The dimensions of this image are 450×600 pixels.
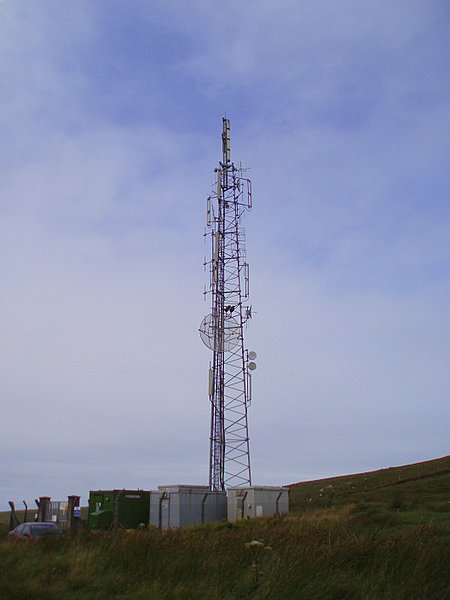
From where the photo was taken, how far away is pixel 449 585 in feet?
39.0

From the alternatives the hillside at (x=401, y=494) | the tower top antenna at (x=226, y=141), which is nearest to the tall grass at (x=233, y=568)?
the hillside at (x=401, y=494)

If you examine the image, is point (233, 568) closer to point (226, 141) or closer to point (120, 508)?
point (120, 508)

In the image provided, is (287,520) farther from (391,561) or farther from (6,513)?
(6,513)

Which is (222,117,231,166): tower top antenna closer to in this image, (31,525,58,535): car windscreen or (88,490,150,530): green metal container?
(88,490,150,530): green metal container

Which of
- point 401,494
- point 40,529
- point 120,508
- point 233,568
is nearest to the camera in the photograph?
point 233,568

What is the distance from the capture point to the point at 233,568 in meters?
13.0

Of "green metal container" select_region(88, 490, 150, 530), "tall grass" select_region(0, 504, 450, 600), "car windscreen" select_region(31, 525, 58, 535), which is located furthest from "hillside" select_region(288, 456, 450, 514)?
"tall grass" select_region(0, 504, 450, 600)

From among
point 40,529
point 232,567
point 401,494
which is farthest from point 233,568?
point 401,494

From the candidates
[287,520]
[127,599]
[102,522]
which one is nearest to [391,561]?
[127,599]

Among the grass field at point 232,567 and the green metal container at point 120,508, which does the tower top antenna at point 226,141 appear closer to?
the green metal container at point 120,508

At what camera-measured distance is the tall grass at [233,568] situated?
1177 centimetres

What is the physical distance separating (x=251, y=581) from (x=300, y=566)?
3.10 ft

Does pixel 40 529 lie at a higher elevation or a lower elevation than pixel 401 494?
lower

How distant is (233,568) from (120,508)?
1882 cm
